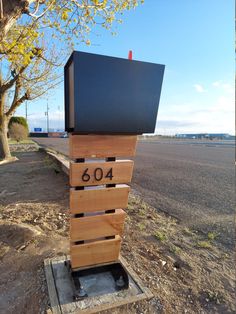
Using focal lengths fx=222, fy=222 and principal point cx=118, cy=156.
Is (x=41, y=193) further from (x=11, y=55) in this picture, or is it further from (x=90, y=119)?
(x=90, y=119)

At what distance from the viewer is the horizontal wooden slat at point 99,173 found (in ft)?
6.09

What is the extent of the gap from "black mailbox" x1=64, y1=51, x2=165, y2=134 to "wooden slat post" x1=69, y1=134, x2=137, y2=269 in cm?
15

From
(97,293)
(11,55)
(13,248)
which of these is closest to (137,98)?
(97,293)

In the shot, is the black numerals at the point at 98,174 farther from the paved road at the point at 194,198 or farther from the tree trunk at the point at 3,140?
the tree trunk at the point at 3,140

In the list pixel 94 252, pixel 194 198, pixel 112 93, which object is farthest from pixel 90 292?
pixel 194 198

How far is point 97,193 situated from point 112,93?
2.85 feet

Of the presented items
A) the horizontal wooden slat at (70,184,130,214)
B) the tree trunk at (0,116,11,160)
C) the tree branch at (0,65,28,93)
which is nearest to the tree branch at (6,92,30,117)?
the tree trunk at (0,116,11,160)

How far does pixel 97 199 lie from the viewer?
199 centimetres

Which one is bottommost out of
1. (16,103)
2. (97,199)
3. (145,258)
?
(145,258)

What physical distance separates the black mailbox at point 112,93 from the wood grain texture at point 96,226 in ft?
2.63

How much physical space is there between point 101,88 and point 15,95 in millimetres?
10355

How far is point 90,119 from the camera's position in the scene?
1.71 meters

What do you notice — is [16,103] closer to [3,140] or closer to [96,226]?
[3,140]

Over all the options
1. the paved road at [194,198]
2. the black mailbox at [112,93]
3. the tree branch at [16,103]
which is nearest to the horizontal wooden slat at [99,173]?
the black mailbox at [112,93]
